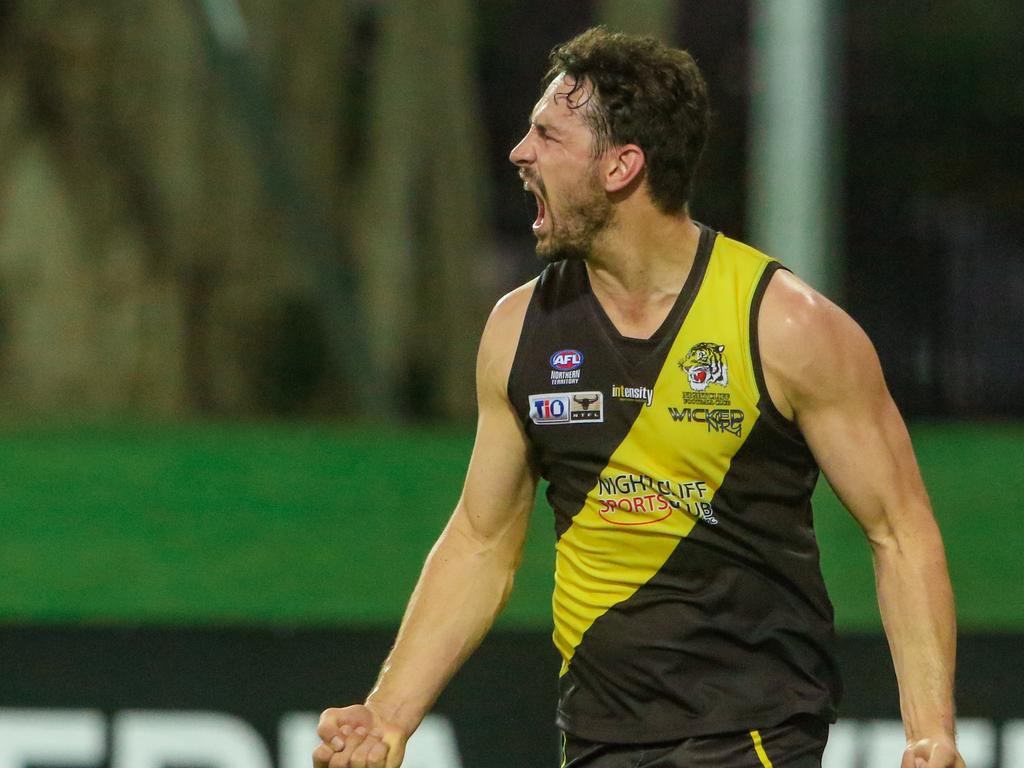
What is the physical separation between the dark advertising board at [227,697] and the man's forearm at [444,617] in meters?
1.20

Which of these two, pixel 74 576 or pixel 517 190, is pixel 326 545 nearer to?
pixel 74 576

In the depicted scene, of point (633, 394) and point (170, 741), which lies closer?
point (633, 394)

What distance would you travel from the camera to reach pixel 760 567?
2764 mm

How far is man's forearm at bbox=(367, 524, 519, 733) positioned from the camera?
290 cm

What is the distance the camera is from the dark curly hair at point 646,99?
2.73m

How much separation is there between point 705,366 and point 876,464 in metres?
0.30

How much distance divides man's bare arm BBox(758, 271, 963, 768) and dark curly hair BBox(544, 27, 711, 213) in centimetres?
28

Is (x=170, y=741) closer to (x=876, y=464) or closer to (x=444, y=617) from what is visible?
(x=444, y=617)

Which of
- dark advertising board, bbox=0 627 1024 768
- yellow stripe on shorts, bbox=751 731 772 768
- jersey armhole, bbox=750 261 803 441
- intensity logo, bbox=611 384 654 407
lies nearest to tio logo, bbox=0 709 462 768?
dark advertising board, bbox=0 627 1024 768

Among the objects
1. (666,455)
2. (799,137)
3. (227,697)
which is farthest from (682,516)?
(799,137)

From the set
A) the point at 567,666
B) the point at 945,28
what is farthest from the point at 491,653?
the point at 945,28

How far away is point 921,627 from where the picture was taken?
8.54 feet

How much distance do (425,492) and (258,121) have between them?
3.22m

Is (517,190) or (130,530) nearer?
(130,530)
